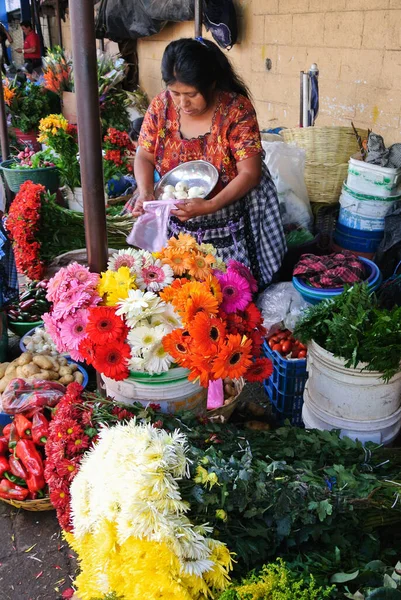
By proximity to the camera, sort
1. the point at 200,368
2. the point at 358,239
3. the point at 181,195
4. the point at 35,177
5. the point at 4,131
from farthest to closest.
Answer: the point at 4,131, the point at 35,177, the point at 358,239, the point at 181,195, the point at 200,368

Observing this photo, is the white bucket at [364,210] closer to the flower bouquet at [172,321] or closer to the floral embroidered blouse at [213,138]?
the floral embroidered blouse at [213,138]

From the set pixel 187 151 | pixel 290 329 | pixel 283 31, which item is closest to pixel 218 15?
pixel 283 31

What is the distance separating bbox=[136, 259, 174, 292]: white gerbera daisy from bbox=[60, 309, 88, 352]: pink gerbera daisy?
0.76ft

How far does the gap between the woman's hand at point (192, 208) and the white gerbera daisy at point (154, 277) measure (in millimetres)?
795

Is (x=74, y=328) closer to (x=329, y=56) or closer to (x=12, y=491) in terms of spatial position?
(x=12, y=491)

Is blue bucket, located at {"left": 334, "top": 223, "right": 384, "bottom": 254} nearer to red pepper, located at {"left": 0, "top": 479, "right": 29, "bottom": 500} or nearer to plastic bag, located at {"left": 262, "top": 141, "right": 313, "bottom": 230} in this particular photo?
plastic bag, located at {"left": 262, "top": 141, "right": 313, "bottom": 230}

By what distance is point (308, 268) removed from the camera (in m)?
3.10

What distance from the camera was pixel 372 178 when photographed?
366 cm

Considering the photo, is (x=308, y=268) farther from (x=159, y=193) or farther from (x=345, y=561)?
(x=345, y=561)

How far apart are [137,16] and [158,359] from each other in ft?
26.8

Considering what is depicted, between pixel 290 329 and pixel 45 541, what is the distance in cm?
163

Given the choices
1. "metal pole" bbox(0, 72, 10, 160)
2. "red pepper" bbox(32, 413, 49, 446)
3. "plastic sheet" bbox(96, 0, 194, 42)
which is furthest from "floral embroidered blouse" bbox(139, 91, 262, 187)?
"plastic sheet" bbox(96, 0, 194, 42)

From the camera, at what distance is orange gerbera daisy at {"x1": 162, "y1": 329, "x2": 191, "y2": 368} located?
5.94ft

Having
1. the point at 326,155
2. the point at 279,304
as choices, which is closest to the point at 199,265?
the point at 279,304
